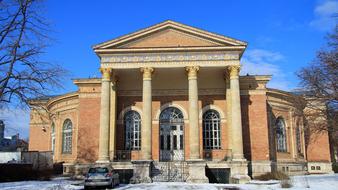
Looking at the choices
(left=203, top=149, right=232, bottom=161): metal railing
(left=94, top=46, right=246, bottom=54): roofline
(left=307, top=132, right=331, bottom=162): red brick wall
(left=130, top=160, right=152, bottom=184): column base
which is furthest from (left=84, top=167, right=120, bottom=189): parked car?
(left=307, top=132, right=331, bottom=162): red brick wall

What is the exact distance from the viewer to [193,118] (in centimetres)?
2858

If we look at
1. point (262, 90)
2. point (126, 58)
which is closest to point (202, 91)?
point (262, 90)

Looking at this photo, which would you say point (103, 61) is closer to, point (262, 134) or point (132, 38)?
point (132, 38)

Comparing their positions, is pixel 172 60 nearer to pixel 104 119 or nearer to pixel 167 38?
pixel 167 38

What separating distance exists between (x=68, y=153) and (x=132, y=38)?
42.6 feet

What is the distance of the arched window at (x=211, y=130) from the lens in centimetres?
3328

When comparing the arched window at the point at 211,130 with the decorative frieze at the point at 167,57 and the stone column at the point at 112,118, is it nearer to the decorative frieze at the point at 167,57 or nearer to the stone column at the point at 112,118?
the decorative frieze at the point at 167,57

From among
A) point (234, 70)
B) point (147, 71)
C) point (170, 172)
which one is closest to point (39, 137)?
point (147, 71)

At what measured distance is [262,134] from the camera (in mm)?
32312

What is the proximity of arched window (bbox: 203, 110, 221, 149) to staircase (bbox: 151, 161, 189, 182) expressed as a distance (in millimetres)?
5437

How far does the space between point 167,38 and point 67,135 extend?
46.4 ft

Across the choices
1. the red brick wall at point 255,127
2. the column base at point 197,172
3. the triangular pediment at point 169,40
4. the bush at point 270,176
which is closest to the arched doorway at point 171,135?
the red brick wall at point 255,127

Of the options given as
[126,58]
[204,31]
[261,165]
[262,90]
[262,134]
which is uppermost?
[204,31]

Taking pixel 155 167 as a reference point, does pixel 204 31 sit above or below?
above
